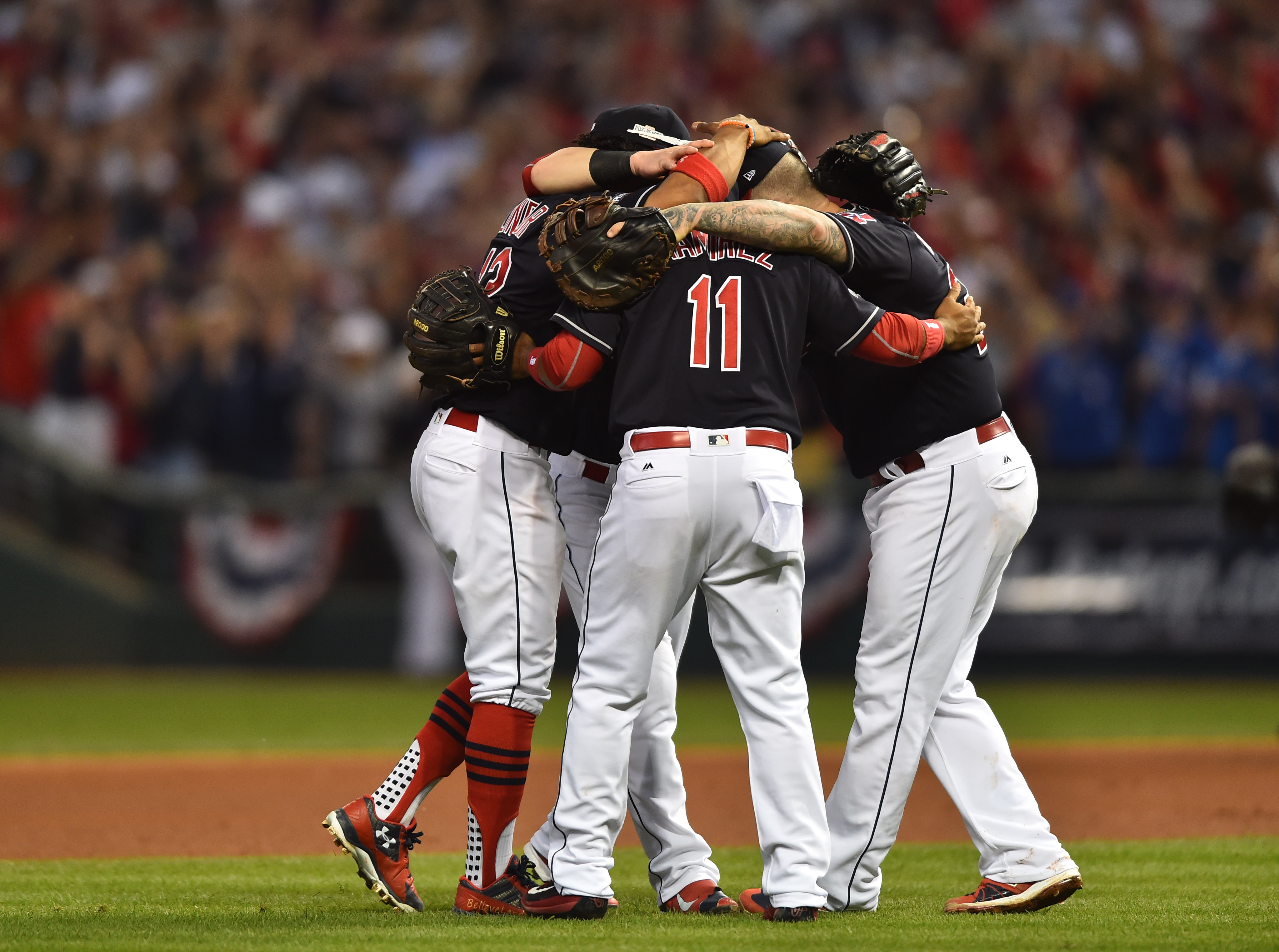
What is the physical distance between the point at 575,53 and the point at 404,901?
1184 cm

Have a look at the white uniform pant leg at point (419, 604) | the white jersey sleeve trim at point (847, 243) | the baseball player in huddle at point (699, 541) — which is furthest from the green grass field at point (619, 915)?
the white uniform pant leg at point (419, 604)

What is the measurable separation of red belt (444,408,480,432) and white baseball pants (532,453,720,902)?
30 centimetres

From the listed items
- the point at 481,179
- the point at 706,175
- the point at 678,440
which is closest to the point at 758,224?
the point at 706,175

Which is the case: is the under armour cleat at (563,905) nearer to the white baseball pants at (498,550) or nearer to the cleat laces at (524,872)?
the cleat laces at (524,872)

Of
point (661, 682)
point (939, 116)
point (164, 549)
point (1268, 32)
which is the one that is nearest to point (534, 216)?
point (661, 682)

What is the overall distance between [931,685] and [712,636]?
29.0 inches

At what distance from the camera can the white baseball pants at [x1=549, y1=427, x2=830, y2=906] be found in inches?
163

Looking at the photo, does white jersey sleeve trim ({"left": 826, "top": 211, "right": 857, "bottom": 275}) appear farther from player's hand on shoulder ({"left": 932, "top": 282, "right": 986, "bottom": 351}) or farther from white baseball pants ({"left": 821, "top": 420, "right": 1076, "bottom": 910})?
white baseball pants ({"left": 821, "top": 420, "right": 1076, "bottom": 910})

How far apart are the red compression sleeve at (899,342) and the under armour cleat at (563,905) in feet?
5.30

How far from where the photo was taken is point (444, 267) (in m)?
13.1

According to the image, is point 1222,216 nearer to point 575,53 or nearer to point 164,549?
point 575,53

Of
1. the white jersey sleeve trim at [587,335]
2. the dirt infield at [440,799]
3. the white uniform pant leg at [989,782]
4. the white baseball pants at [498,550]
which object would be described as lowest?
the dirt infield at [440,799]

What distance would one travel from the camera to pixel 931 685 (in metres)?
4.50

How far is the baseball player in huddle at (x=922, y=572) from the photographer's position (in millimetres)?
4457
